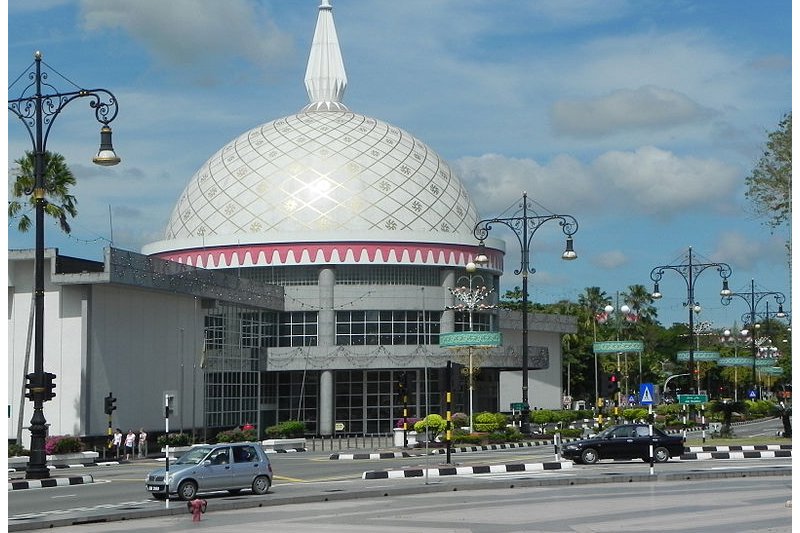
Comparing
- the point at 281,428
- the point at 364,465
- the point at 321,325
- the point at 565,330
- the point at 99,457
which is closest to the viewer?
the point at 364,465

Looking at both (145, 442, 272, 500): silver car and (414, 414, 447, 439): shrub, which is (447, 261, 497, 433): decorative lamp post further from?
(145, 442, 272, 500): silver car

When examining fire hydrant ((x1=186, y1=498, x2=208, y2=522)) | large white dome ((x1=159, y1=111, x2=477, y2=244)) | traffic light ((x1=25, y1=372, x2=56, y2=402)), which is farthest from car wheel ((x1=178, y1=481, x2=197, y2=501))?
large white dome ((x1=159, y1=111, x2=477, y2=244))

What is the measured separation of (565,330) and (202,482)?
221ft

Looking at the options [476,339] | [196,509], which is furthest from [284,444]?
[196,509]

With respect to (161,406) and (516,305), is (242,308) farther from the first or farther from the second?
(516,305)

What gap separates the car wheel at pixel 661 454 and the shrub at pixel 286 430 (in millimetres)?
28080

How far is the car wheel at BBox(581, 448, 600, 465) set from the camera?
1510 inches

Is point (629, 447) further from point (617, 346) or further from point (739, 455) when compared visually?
point (617, 346)

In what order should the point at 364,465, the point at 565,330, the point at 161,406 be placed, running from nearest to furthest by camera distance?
the point at 364,465, the point at 161,406, the point at 565,330

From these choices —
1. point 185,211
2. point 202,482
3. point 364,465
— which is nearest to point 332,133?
point 185,211

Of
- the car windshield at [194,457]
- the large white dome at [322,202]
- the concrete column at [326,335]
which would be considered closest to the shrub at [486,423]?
the concrete column at [326,335]

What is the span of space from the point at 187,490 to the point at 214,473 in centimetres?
76

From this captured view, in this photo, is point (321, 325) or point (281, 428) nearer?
point (281, 428)

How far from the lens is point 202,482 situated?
92.7 feet
